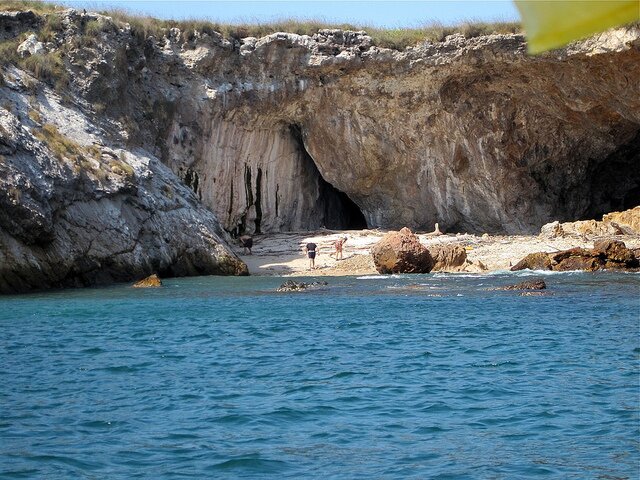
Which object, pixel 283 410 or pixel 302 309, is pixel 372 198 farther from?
pixel 283 410

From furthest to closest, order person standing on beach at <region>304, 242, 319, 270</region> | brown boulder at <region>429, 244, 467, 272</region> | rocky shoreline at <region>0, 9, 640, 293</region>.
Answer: person standing on beach at <region>304, 242, 319, 270</region> < brown boulder at <region>429, 244, 467, 272</region> < rocky shoreline at <region>0, 9, 640, 293</region>

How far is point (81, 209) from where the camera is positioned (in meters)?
26.5

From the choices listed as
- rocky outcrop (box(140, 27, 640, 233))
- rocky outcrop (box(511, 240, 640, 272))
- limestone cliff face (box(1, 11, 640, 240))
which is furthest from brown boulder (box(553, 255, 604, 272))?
rocky outcrop (box(140, 27, 640, 233))

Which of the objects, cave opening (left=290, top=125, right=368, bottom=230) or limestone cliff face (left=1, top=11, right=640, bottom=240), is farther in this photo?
cave opening (left=290, top=125, right=368, bottom=230)

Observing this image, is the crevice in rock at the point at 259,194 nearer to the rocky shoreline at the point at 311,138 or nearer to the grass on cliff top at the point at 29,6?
the rocky shoreline at the point at 311,138

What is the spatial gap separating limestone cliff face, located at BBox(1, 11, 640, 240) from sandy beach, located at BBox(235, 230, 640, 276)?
225 centimetres

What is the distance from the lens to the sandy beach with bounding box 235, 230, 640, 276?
2912 cm

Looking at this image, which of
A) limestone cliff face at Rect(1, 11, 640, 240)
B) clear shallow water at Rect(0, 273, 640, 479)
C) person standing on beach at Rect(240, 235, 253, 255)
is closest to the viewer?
clear shallow water at Rect(0, 273, 640, 479)

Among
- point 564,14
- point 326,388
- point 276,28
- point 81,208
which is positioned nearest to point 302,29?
point 276,28

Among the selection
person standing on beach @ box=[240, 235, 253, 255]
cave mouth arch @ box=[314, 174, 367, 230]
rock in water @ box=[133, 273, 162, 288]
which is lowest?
rock in water @ box=[133, 273, 162, 288]

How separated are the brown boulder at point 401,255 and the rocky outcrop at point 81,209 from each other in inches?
168

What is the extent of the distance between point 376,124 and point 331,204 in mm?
5302

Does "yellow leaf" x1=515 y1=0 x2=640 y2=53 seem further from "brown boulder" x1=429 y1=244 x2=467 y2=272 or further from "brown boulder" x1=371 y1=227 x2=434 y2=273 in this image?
"brown boulder" x1=429 y1=244 x2=467 y2=272

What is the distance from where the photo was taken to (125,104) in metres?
32.6
